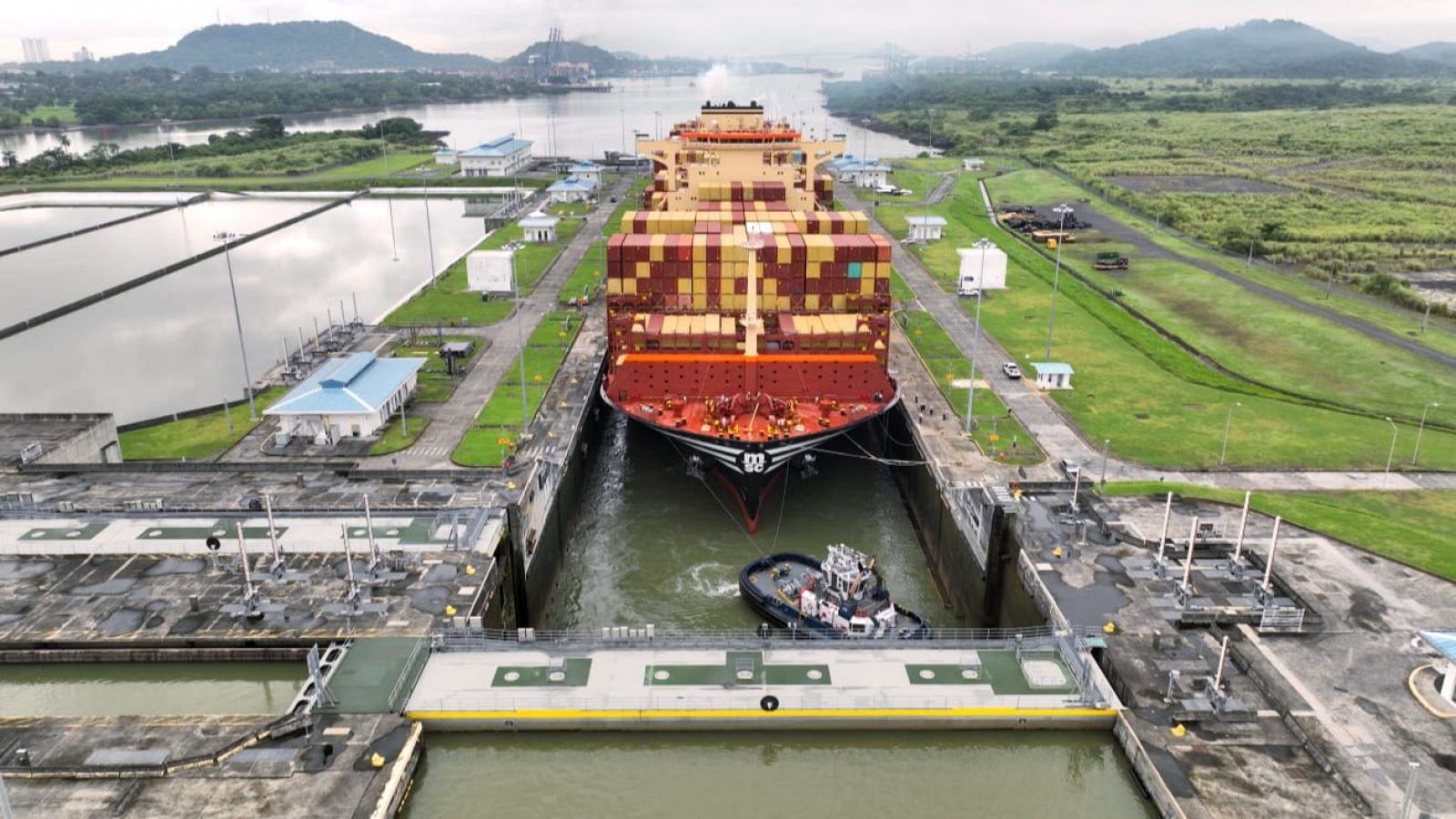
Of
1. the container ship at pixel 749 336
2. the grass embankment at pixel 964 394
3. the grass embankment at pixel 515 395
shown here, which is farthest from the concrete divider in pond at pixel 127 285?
the grass embankment at pixel 964 394

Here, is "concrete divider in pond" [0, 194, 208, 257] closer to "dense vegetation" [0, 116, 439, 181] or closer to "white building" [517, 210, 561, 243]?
"dense vegetation" [0, 116, 439, 181]

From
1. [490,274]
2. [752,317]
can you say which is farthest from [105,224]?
[752,317]

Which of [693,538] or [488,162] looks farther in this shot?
[488,162]

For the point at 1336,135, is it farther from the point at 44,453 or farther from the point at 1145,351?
the point at 44,453

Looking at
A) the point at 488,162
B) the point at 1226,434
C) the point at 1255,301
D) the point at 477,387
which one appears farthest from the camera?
the point at 488,162

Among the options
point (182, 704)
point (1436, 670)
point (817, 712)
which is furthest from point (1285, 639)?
point (182, 704)

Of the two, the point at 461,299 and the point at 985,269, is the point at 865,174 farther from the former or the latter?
the point at 461,299
